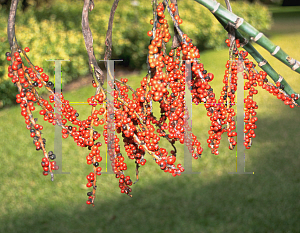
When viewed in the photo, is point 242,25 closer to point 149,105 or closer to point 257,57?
point 257,57

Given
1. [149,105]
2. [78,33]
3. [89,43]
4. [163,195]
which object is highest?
[78,33]

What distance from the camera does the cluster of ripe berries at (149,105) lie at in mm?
732

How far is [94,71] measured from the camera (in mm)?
744

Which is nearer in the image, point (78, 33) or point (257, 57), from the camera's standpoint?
point (257, 57)

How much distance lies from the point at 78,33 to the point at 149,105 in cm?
485

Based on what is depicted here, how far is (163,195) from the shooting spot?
130 inches

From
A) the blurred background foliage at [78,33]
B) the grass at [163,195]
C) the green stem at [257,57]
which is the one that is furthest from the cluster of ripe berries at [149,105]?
the blurred background foliage at [78,33]

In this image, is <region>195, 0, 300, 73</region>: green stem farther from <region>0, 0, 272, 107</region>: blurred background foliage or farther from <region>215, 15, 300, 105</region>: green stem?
<region>0, 0, 272, 107</region>: blurred background foliage

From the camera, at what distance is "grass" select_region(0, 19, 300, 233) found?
2.94 meters

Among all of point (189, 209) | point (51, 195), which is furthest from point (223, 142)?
point (51, 195)

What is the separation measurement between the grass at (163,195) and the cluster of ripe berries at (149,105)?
2195mm

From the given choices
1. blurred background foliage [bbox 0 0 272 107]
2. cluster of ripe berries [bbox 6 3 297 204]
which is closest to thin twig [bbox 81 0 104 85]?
cluster of ripe berries [bbox 6 3 297 204]

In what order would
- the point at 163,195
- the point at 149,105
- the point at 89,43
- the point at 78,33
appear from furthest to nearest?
the point at 78,33, the point at 163,195, the point at 149,105, the point at 89,43

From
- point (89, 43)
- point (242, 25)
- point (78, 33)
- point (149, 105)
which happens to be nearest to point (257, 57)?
point (242, 25)
